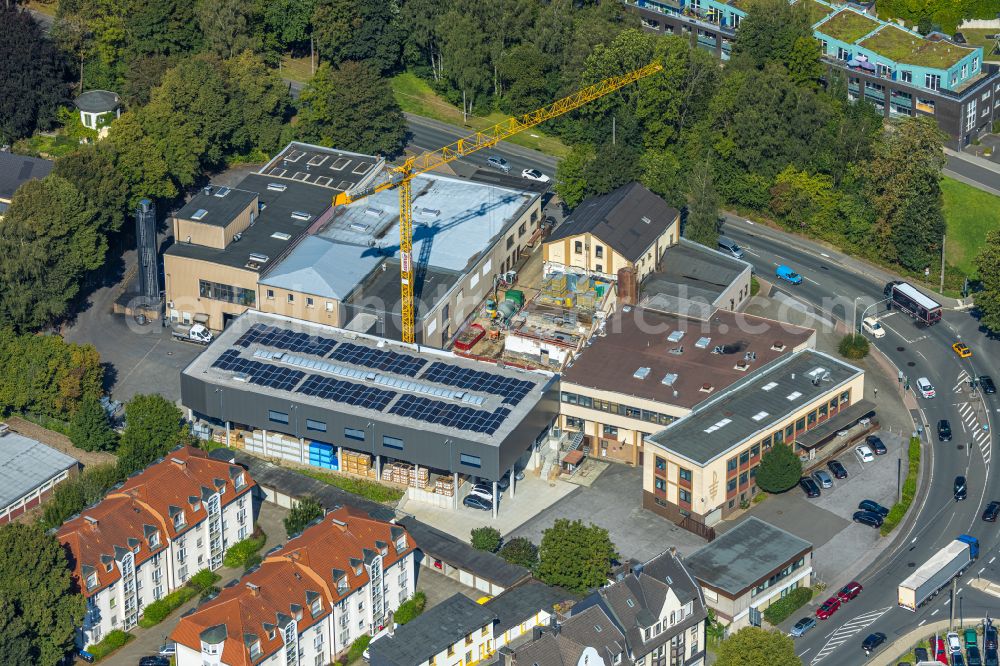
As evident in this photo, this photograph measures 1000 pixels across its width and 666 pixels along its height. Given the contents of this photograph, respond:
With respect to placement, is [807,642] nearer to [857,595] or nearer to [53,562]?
[857,595]

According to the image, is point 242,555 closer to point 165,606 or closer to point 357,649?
point 165,606

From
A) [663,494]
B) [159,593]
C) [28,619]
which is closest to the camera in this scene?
[28,619]

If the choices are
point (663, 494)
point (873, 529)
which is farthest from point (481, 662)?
Answer: point (873, 529)

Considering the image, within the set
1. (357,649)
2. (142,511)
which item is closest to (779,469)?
(357,649)

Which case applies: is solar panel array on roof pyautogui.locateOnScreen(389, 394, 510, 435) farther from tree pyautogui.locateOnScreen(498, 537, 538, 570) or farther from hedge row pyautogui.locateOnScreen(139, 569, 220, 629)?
hedge row pyautogui.locateOnScreen(139, 569, 220, 629)

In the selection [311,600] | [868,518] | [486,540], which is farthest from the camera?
[868,518]

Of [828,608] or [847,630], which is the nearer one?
[847,630]

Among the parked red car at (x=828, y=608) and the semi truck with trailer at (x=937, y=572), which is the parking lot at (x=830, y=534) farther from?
the semi truck with trailer at (x=937, y=572)
